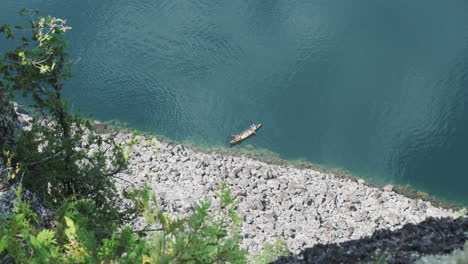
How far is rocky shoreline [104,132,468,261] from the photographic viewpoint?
21.8m

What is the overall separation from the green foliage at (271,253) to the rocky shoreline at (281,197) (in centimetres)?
92

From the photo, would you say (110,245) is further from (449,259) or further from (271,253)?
(271,253)

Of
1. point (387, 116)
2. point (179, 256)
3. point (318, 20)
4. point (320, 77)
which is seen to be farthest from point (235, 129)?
point (179, 256)

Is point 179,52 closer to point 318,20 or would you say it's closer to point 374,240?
point 318,20

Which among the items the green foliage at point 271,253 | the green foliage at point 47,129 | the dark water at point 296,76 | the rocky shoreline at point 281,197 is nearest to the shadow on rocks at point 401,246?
the green foliage at point 47,129

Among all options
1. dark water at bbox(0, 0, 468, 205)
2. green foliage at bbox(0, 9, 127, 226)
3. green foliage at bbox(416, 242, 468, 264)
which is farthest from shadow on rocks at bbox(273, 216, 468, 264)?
dark water at bbox(0, 0, 468, 205)

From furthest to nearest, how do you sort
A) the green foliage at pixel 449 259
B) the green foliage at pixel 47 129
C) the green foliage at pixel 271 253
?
1. the green foliage at pixel 271 253
2. the green foliage at pixel 47 129
3. the green foliage at pixel 449 259

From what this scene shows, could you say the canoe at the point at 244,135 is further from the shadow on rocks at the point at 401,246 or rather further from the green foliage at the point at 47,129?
the shadow on rocks at the point at 401,246

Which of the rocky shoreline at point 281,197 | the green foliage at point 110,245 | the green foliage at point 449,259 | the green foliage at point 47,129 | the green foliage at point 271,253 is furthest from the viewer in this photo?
the rocky shoreline at point 281,197

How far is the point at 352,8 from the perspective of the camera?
1475 inches

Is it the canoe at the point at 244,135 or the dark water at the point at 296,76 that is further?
the dark water at the point at 296,76

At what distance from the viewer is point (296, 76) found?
108 ft

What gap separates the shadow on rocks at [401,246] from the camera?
8.22m

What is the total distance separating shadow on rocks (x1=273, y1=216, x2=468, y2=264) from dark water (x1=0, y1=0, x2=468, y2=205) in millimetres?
16896
